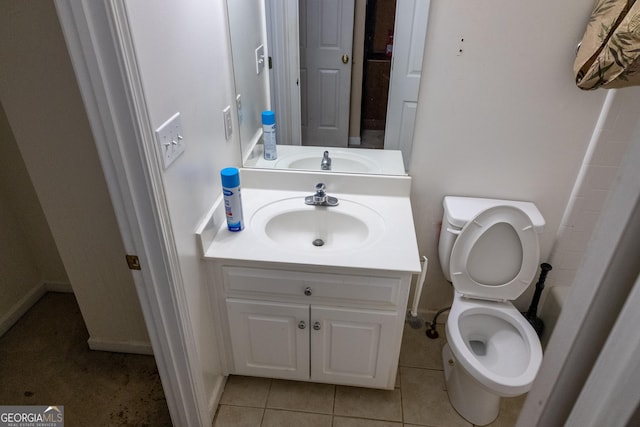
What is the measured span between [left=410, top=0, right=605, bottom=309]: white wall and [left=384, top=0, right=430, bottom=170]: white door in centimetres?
3

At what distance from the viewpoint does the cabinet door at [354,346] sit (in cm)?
153

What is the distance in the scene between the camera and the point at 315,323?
156 cm

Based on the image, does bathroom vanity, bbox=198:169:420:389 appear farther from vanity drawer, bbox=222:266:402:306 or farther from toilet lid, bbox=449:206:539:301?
toilet lid, bbox=449:206:539:301

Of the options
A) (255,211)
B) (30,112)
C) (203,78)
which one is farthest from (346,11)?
(30,112)

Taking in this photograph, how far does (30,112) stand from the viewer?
1469 mm

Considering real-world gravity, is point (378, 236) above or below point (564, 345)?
below

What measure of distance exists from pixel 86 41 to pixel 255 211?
0.91 m

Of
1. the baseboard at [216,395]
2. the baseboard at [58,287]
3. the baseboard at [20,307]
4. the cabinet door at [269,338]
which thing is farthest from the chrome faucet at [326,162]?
the baseboard at [20,307]

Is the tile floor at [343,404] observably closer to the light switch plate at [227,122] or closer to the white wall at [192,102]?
Answer: the white wall at [192,102]

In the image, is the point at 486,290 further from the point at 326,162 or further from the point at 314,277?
the point at 326,162

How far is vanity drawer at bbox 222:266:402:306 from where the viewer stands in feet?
4.71

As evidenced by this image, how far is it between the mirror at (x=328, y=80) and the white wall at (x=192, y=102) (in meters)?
0.13

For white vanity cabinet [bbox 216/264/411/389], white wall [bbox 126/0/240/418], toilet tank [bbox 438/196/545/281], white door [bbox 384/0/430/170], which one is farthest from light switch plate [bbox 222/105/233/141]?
toilet tank [bbox 438/196/545/281]

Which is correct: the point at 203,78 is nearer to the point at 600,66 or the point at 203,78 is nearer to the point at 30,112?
the point at 30,112
